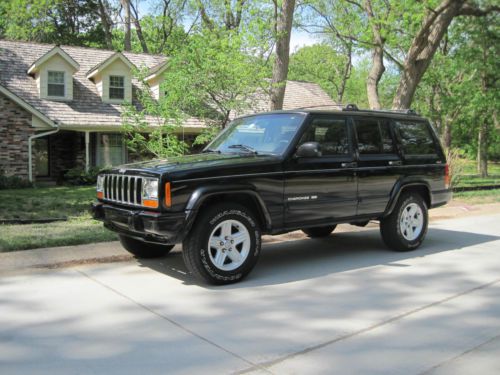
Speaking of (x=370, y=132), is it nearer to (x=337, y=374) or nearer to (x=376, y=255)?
(x=376, y=255)

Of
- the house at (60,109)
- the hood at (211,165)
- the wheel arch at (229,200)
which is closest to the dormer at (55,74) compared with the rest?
the house at (60,109)

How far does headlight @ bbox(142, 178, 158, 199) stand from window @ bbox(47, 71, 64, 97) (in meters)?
17.3

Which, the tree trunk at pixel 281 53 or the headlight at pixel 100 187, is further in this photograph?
the tree trunk at pixel 281 53

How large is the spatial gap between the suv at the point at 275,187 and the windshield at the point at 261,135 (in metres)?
0.02

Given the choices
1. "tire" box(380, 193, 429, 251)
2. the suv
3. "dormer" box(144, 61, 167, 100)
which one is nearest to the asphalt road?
"tire" box(380, 193, 429, 251)

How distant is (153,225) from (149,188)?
0.41 metres

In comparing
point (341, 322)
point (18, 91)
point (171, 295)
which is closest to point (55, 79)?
point (18, 91)

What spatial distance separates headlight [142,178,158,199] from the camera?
5.52 m

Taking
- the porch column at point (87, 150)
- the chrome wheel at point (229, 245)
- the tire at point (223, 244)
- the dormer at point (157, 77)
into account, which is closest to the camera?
the tire at point (223, 244)

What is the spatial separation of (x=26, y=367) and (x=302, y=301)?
2.63 m

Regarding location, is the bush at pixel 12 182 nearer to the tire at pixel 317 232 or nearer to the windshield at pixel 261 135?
the tire at pixel 317 232

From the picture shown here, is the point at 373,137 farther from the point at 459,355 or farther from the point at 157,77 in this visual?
the point at 157,77

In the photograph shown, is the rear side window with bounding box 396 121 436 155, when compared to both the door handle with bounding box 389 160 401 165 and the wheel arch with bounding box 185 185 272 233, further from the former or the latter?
the wheel arch with bounding box 185 185 272 233

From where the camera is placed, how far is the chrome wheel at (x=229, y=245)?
5770 millimetres
